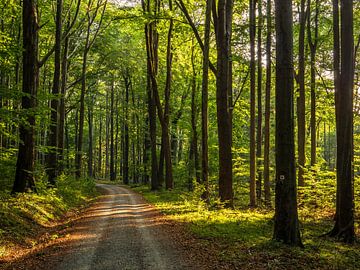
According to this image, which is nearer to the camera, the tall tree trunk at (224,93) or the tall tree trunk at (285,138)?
the tall tree trunk at (285,138)

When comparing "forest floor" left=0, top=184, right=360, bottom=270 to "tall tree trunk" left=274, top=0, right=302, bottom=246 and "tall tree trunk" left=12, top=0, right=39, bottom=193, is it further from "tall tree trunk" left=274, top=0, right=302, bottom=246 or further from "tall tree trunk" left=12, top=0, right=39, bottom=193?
"tall tree trunk" left=12, top=0, right=39, bottom=193

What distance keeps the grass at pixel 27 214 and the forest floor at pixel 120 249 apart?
0.76m

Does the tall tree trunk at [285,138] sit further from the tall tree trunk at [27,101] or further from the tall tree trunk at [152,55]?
the tall tree trunk at [152,55]

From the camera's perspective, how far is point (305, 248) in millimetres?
9203

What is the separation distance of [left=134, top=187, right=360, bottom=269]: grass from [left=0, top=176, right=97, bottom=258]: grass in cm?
473

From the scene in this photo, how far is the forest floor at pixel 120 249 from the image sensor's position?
26.0ft

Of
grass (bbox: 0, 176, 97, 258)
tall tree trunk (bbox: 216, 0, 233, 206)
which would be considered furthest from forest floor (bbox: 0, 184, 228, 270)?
tall tree trunk (bbox: 216, 0, 233, 206)

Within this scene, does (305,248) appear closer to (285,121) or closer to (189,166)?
(285,121)

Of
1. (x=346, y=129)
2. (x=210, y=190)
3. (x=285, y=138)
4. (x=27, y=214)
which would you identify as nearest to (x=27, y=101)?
(x=27, y=214)

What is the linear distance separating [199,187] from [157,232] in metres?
6.53

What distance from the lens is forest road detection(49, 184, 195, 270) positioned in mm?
7852

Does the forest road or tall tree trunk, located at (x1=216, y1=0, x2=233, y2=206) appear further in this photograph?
tall tree trunk, located at (x1=216, y1=0, x2=233, y2=206)

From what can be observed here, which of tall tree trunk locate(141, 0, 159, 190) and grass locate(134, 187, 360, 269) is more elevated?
tall tree trunk locate(141, 0, 159, 190)

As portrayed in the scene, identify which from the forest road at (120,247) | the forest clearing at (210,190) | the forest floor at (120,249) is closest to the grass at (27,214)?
the forest clearing at (210,190)
